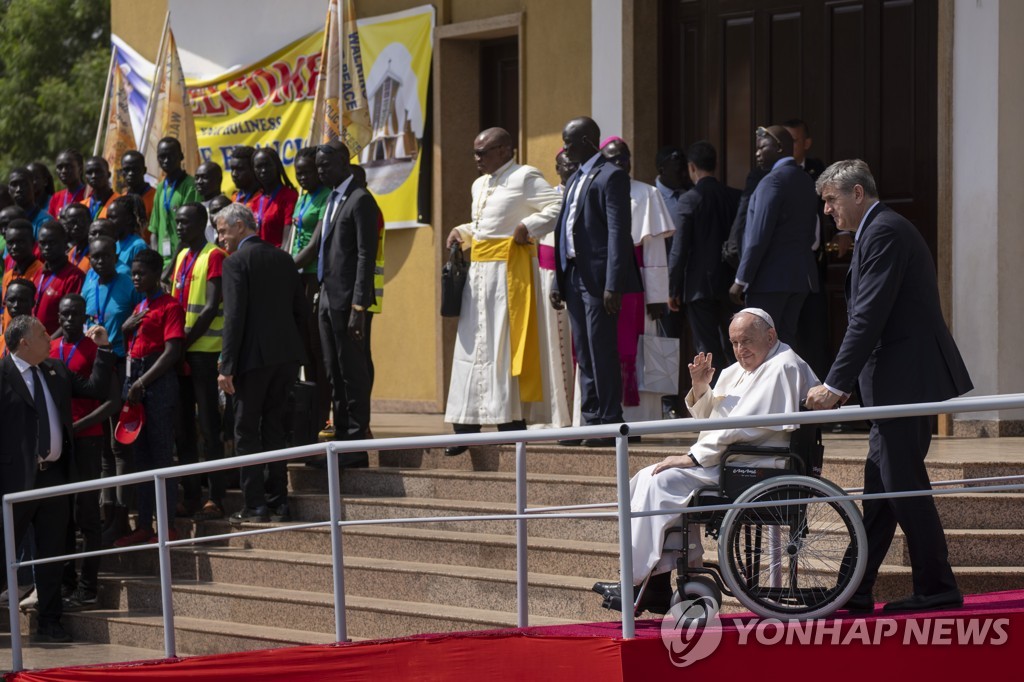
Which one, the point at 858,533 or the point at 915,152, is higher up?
the point at 915,152

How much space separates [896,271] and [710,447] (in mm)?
1054

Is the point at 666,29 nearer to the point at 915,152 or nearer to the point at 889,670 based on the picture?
the point at 915,152

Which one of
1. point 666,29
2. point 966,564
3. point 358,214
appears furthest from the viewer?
point 666,29

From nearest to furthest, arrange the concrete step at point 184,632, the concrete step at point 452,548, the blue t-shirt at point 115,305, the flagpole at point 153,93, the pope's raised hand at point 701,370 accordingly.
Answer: the pope's raised hand at point 701,370
the concrete step at point 452,548
the concrete step at point 184,632
the blue t-shirt at point 115,305
the flagpole at point 153,93

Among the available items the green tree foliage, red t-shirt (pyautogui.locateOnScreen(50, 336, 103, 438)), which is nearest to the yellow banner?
red t-shirt (pyautogui.locateOnScreen(50, 336, 103, 438))

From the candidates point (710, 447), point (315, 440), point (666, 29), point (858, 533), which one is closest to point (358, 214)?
point (315, 440)

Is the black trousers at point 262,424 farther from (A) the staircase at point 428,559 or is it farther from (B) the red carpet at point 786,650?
(B) the red carpet at point 786,650

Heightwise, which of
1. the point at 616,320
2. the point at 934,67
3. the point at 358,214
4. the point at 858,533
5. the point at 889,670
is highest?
the point at 934,67

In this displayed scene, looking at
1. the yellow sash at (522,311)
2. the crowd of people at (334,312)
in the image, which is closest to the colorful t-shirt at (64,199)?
the crowd of people at (334,312)

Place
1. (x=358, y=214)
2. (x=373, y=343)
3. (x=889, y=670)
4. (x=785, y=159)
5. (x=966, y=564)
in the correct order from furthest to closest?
(x=373, y=343) → (x=358, y=214) → (x=785, y=159) → (x=966, y=564) → (x=889, y=670)

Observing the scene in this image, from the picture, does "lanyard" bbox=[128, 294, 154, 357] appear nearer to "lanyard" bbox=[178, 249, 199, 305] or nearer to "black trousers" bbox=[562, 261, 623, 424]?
"lanyard" bbox=[178, 249, 199, 305]

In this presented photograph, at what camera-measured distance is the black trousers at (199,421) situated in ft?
33.8

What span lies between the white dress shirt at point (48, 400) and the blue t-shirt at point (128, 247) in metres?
1.37

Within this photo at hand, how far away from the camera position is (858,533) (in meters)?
6.30
